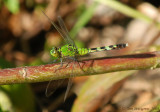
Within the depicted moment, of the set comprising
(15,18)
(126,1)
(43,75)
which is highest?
(15,18)

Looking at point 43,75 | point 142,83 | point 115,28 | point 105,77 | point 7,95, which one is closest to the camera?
point 43,75

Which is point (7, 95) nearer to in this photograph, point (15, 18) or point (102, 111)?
point (102, 111)

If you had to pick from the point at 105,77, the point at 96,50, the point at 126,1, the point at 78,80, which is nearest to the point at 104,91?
the point at 105,77

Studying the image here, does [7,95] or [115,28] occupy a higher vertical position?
[115,28]

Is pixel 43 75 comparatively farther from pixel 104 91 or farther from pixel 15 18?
pixel 15 18

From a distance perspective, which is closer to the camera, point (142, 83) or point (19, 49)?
point (142, 83)

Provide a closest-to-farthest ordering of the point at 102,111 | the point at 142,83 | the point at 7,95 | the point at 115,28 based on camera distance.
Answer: the point at 7,95 < the point at 102,111 < the point at 142,83 < the point at 115,28

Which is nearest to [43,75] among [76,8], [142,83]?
[142,83]
